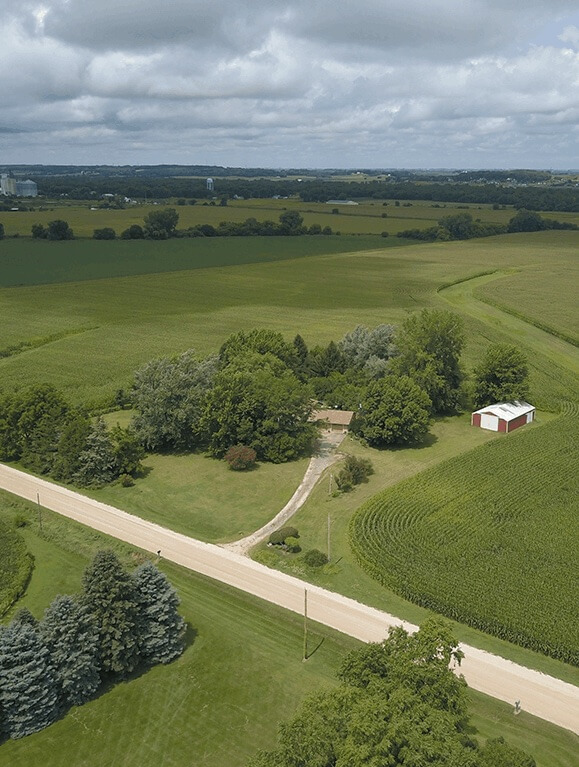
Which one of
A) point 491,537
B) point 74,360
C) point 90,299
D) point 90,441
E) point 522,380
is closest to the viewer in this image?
point 491,537

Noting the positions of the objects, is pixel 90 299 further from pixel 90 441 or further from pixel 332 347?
pixel 90 441

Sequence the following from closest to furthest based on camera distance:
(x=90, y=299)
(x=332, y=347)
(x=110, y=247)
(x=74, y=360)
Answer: (x=332, y=347) → (x=74, y=360) → (x=90, y=299) → (x=110, y=247)

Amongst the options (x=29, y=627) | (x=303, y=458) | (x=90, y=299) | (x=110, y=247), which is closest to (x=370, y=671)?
(x=29, y=627)

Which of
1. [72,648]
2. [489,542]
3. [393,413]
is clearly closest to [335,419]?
[393,413]

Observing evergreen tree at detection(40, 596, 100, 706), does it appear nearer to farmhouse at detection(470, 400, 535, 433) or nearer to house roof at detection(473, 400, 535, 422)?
farmhouse at detection(470, 400, 535, 433)

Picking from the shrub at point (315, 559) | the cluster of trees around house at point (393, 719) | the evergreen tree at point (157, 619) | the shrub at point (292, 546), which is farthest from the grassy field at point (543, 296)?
the cluster of trees around house at point (393, 719)

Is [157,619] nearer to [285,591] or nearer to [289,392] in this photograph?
[285,591]

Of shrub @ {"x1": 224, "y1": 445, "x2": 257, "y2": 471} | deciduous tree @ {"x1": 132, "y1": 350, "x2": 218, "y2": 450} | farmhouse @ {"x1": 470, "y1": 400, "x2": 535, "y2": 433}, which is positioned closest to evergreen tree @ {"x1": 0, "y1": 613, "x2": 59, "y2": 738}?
shrub @ {"x1": 224, "y1": 445, "x2": 257, "y2": 471}

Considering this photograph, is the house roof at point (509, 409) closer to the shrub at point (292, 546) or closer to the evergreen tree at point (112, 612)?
the shrub at point (292, 546)
